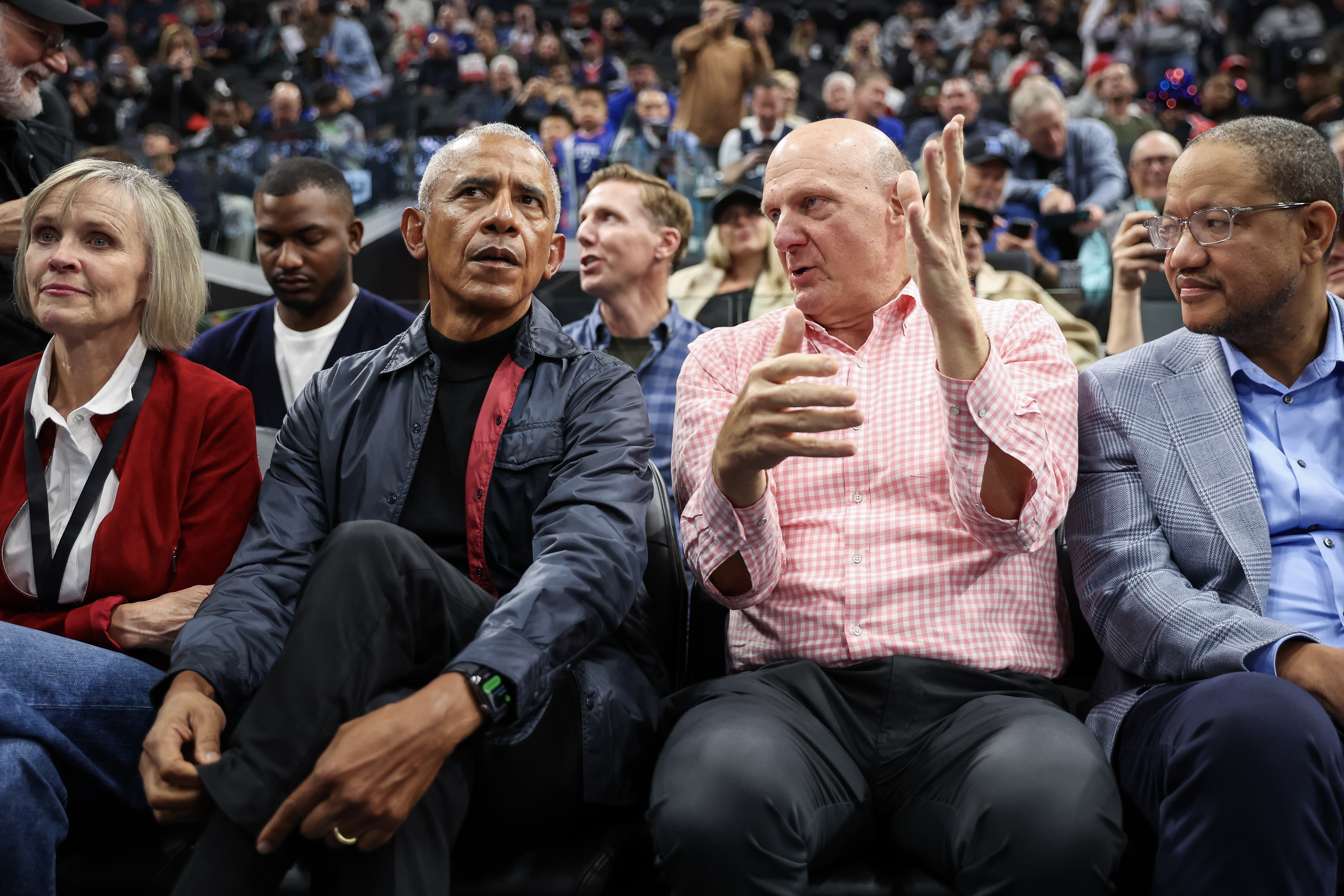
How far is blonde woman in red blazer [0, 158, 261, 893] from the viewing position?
161 centimetres

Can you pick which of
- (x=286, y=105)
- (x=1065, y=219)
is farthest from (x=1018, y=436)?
(x=286, y=105)

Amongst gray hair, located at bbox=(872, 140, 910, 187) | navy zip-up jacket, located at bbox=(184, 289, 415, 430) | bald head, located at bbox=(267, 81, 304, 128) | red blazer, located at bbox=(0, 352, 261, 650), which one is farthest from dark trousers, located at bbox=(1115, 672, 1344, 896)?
bald head, located at bbox=(267, 81, 304, 128)

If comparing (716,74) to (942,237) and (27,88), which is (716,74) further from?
(942,237)

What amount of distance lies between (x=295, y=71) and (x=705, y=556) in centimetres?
1018

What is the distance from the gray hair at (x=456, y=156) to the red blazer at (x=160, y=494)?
1.54ft

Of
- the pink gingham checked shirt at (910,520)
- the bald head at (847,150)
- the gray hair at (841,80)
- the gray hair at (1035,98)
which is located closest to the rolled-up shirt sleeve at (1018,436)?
the pink gingham checked shirt at (910,520)

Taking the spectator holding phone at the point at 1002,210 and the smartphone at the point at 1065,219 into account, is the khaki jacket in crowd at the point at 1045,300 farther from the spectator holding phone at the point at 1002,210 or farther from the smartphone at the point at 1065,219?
the smartphone at the point at 1065,219

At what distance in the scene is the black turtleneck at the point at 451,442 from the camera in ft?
5.91

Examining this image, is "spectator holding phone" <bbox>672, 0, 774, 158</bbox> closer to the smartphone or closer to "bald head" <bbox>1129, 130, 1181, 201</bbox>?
"bald head" <bbox>1129, 130, 1181, 201</bbox>

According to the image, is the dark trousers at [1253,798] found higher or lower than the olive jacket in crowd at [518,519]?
lower

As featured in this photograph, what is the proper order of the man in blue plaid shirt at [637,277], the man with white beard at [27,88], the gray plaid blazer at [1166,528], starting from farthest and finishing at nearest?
the man in blue plaid shirt at [637,277] → the man with white beard at [27,88] → the gray plaid blazer at [1166,528]

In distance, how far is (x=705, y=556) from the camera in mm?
1667

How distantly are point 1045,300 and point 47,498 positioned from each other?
2.81 meters

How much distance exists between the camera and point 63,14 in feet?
9.18
